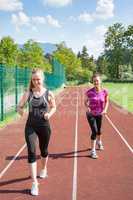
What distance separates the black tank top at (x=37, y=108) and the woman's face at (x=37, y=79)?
0.70 ft

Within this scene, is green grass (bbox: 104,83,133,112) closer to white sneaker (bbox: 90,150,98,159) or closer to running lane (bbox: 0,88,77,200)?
running lane (bbox: 0,88,77,200)

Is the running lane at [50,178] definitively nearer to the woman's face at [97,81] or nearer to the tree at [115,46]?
the woman's face at [97,81]

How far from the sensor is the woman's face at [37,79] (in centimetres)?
701

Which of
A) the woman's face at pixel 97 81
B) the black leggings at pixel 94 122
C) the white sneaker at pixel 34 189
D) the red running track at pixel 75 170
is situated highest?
the woman's face at pixel 97 81

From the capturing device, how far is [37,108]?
7.23m

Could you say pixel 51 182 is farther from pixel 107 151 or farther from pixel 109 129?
pixel 109 129

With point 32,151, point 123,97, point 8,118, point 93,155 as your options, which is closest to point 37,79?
point 32,151

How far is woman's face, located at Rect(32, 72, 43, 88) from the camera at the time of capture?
7.01 m

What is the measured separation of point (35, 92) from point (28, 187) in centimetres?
162

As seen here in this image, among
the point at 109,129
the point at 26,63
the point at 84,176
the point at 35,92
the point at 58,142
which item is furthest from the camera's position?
the point at 26,63

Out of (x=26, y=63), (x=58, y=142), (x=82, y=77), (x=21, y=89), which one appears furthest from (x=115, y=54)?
(x=58, y=142)

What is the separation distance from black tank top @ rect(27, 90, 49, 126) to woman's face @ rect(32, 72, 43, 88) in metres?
0.21

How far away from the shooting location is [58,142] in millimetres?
12273

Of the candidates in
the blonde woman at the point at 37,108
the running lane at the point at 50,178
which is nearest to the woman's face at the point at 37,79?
the blonde woman at the point at 37,108
